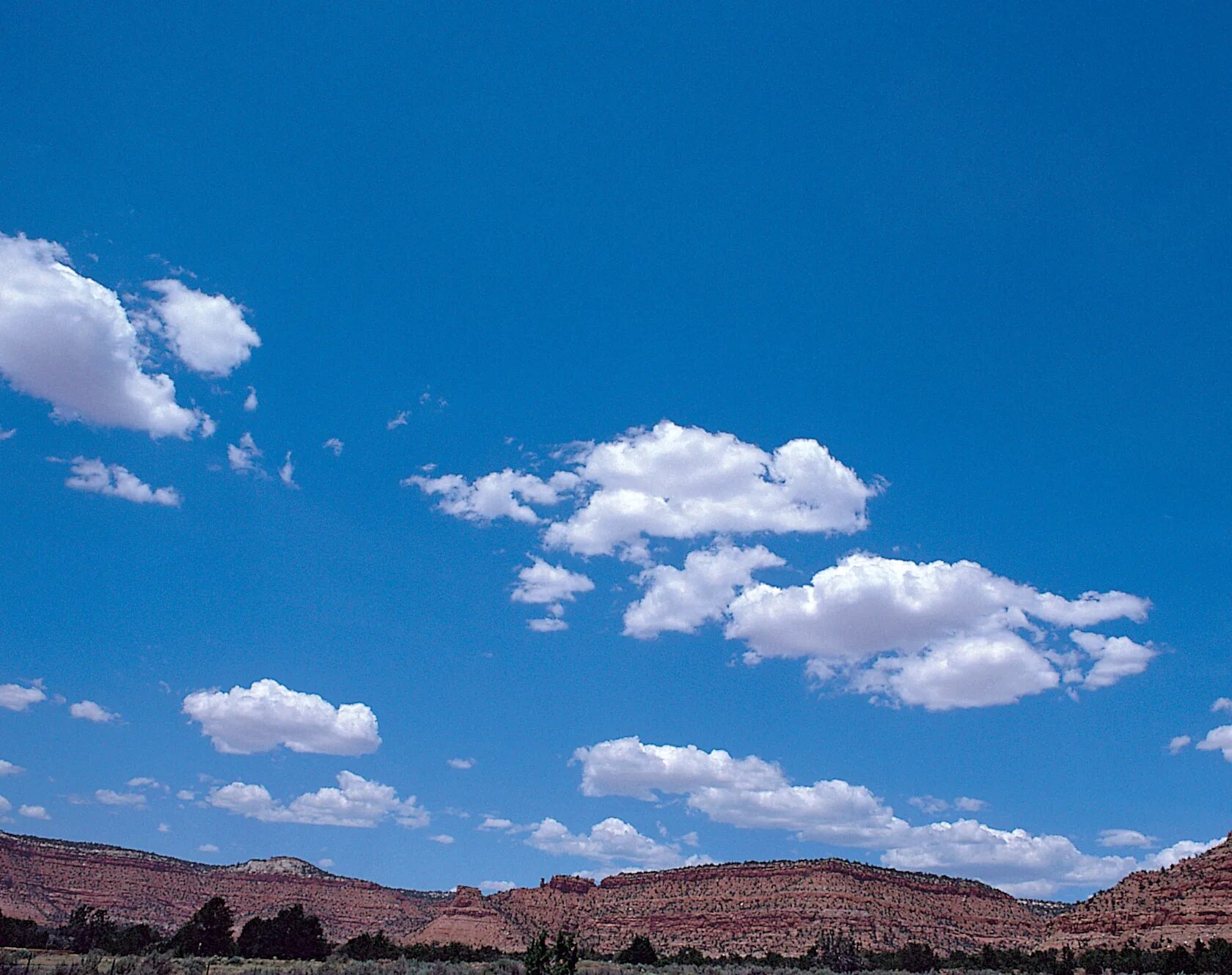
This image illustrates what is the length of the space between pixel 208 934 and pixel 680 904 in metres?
68.3

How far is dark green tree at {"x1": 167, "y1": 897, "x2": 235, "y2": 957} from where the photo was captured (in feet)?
204

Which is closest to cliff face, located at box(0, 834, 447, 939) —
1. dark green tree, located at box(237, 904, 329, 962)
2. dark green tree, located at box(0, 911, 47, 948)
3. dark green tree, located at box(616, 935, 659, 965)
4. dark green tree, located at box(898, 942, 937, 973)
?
dark green tree, located at box(0, 911, 47, 948)

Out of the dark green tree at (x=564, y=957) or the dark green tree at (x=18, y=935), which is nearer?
the dark green tree at (x=564, y=957)

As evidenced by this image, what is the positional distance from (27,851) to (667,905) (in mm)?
92461

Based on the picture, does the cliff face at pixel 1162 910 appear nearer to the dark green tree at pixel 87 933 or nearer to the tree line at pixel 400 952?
the tree line at pixel 400 952

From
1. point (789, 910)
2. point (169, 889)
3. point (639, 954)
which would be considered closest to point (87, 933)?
point (639, 954)

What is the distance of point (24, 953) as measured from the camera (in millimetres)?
47062

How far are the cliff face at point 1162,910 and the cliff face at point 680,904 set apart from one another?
147 mm

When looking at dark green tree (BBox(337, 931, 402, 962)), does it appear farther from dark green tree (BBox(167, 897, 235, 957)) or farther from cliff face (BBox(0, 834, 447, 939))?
cliff face (BBox(0, 834, 447, 939))

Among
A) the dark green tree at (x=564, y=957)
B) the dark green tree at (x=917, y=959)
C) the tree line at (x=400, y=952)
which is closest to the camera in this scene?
the dark green tree at (x=564, y=957)

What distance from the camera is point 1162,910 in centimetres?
7756

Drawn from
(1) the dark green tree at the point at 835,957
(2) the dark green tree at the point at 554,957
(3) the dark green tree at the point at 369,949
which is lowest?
(3) the dark green tree at the point at 369,949

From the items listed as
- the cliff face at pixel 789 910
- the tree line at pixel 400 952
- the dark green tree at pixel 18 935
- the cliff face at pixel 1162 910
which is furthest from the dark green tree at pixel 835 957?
the dark green tree at pixel 18 935

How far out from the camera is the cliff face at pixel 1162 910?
238ft
